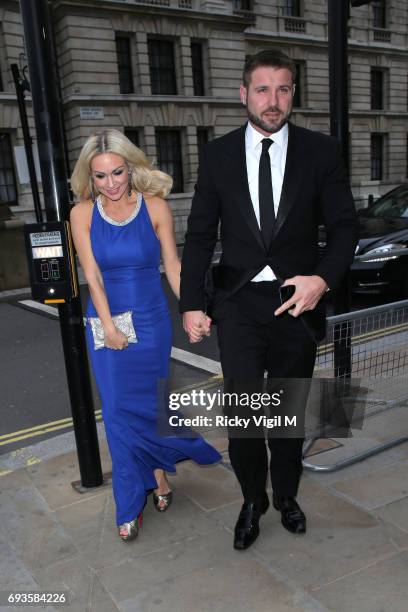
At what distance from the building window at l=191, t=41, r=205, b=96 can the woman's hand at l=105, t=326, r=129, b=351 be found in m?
23.4

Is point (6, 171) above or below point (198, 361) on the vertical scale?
→ above

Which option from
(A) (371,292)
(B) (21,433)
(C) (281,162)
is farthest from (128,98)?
(C) (281,162)

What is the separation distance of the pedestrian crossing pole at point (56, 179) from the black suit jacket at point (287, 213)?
84 cm

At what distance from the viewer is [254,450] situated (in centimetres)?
264

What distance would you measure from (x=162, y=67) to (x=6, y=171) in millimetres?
8224

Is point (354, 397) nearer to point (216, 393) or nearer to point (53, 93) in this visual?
point (216, 393)

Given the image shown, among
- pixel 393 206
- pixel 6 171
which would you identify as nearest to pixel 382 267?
pixel 393 206

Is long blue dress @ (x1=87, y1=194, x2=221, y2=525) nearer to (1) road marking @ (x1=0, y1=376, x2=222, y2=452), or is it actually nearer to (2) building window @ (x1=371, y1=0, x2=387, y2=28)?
(1) road marking @ (x1=0, y1=376, x2=222, y2=452)

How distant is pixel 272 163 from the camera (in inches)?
95.9

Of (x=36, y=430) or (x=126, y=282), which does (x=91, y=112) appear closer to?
(x=36, y=430)

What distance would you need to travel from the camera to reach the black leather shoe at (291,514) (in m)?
2.72

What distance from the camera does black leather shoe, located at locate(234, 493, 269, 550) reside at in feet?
8.59

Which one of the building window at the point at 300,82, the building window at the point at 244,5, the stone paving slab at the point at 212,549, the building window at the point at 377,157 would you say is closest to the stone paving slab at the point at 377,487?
the stone paving slab at the point at 212,549

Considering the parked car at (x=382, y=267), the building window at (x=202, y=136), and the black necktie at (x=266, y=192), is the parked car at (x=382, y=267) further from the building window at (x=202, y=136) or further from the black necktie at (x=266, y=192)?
the building window at (x=202, y=136)
